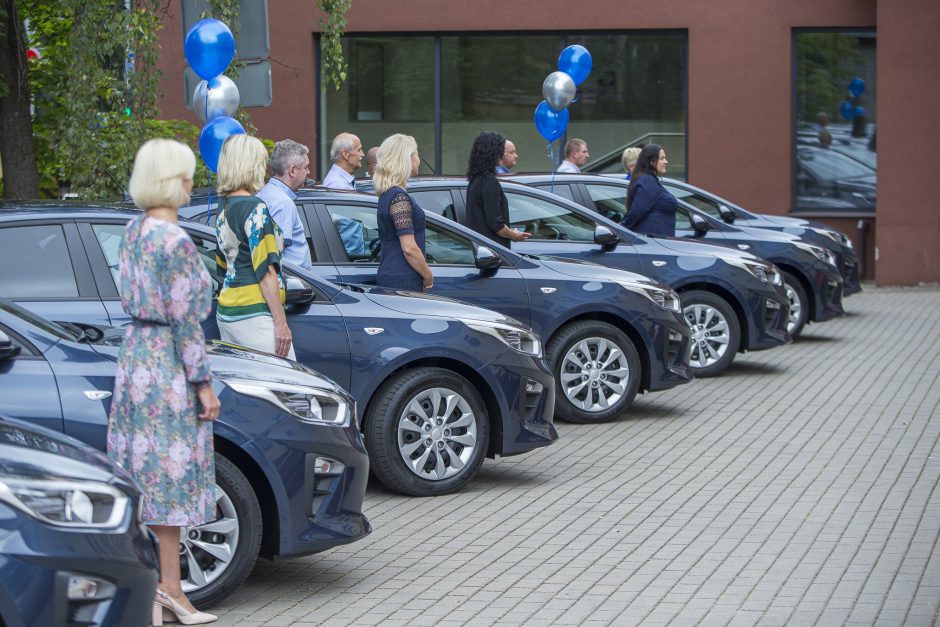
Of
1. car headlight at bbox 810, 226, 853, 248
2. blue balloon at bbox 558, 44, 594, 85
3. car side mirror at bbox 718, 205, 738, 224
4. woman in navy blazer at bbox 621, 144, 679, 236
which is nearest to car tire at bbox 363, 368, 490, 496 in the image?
woman in navy blazer at bbox 621, 144, 679, 236

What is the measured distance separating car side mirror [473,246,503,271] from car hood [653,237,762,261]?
3.16m

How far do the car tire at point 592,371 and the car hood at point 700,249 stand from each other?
218 centimetres

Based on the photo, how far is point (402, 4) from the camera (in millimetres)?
21281

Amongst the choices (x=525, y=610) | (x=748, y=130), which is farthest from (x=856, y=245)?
(x=525, y=610)

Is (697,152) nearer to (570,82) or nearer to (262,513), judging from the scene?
(570,82)

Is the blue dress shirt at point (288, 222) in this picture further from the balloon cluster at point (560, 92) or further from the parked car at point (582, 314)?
the balloon cluster at point (560, 92)

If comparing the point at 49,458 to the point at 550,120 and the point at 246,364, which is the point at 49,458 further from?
the point at 550,120

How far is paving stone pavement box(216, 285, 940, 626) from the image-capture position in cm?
601

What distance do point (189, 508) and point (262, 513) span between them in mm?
639

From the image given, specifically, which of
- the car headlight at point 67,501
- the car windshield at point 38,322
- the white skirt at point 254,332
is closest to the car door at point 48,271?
the white skirt at point 254,332

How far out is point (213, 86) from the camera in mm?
10656

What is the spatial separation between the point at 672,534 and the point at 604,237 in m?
4.61

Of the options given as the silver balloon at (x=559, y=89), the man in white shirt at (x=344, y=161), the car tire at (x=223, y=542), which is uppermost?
the silver balloon at (x=559, y=89)

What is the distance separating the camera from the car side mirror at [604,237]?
1157 cm
